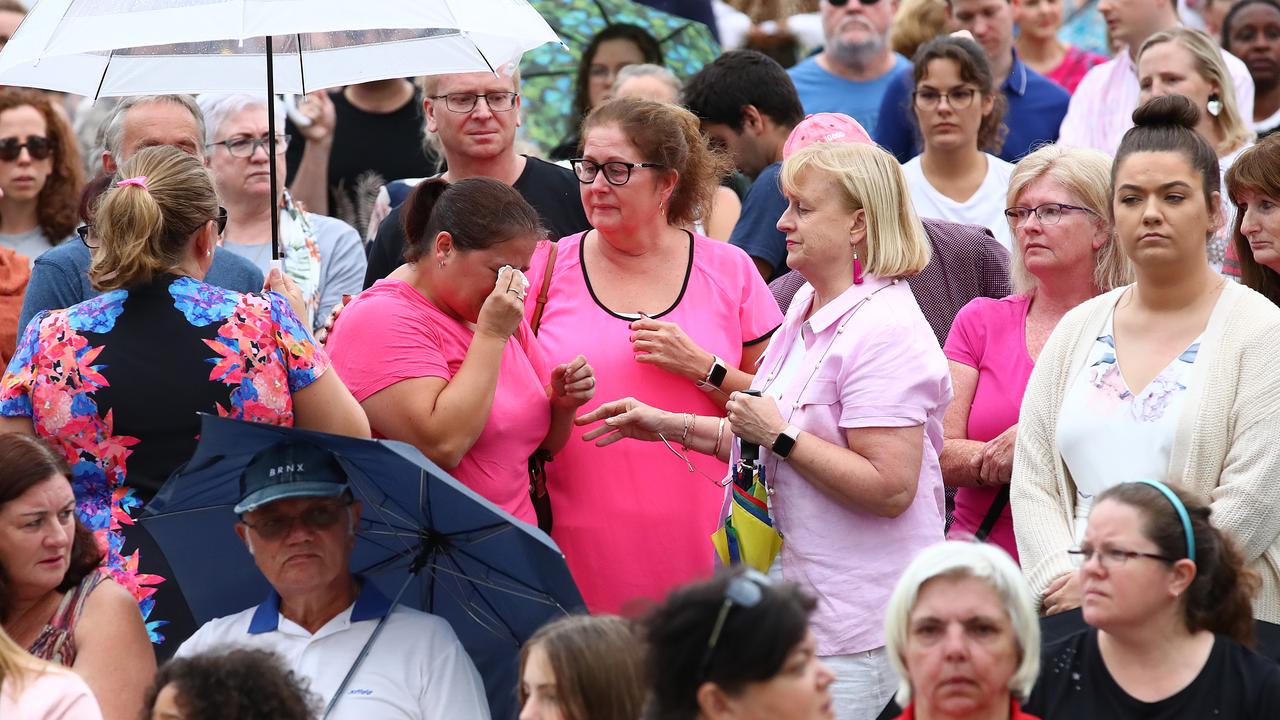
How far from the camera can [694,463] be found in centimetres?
468

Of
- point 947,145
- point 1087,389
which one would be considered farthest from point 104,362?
point 947,145

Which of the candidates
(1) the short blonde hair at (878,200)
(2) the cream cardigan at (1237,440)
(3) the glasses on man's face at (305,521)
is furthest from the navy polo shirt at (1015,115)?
(3) the glasses on man's face at (305,521)

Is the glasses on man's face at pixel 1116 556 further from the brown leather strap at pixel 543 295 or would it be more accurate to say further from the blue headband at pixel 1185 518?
the brown leather strap at pixel 543 295

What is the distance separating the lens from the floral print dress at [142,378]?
3.87 metres

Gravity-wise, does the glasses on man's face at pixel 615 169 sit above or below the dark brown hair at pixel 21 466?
above

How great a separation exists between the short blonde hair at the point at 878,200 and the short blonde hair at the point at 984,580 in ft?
3.07

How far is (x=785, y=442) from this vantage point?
3.96 metres

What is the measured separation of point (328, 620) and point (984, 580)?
1.58 meters

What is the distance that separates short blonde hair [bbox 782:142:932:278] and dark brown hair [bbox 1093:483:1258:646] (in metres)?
0.83

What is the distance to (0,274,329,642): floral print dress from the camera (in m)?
3.87

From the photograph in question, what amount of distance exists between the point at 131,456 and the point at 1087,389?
2.28m

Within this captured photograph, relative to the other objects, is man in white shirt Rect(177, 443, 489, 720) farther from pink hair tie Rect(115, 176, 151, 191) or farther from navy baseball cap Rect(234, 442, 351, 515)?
pink hair tie Rect(115, 176, 151, 191)

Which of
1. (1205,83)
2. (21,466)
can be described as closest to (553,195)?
(21,466)

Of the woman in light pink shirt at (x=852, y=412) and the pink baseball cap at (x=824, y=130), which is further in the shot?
the pink baseball cap at (x=824, y=130)
